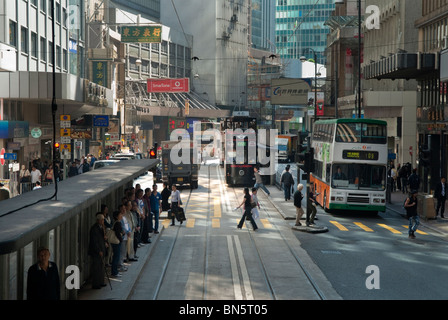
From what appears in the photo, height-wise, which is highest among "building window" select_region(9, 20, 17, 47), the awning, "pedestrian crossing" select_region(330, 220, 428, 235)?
"building window" select_region(9, 20, 17, 47)

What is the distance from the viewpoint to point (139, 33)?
63.7m

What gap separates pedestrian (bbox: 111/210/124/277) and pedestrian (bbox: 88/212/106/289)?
42.5 inches

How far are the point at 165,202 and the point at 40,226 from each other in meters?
19.6

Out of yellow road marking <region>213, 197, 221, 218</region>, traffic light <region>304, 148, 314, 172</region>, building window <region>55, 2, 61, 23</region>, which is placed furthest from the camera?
building window <region>55, 2, 61, 23</region>

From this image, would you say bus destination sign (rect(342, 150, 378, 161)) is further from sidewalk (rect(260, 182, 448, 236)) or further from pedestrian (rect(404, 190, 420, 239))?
pedestrian (rect(404, 190, 420, 239))

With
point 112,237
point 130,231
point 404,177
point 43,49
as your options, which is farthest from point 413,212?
point 43,49

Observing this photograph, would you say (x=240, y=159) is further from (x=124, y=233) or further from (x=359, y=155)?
(x=124, y=233)

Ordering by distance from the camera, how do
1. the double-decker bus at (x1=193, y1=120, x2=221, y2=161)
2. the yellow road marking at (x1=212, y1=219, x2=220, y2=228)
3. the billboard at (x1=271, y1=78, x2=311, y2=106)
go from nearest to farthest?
the yellow road marking at (x1=212, y1=219, x2=220, y2=228), the billboard at (x1=271, y1=78, x2=311, y2=106), the double-decker bus at (x1=193, y1=120, x2=221, y2=161)

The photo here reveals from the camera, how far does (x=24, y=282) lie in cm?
1127

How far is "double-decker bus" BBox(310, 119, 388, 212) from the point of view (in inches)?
1168

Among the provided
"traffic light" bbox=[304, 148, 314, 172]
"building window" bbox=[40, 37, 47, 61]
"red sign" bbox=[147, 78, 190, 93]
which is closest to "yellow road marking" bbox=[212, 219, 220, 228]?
"traffic light" bbox=[304, 148, 314, 172]
